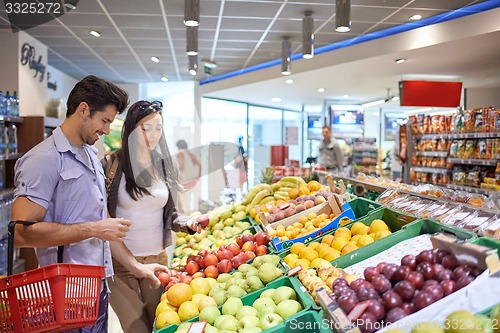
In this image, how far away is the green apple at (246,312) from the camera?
6.45 ft

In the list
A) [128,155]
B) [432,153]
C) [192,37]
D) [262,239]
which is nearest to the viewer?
[128,155]

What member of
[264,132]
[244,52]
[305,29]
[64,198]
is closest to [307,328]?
[64,198]

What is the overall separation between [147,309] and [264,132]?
43.8 feet

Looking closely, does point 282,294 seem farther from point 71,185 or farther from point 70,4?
point 70,4

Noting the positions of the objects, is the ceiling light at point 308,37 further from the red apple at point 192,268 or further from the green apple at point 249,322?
the green apple at point 249,322

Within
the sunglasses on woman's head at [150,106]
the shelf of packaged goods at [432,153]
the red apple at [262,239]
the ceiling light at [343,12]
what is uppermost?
the ceiling light at [343,12]

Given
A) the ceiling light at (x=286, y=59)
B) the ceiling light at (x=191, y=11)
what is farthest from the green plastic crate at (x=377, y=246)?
the ceiling light at (x=286, y=59)

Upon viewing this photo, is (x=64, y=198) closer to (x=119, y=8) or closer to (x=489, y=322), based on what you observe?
(x=489, y=322)

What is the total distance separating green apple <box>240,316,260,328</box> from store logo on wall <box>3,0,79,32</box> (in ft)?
16.4

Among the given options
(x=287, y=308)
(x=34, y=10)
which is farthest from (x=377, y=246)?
(x=34, y=10)

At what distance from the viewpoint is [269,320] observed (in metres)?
1.87

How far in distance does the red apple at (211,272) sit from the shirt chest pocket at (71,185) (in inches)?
34.7

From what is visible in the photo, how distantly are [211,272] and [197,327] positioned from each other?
775 millimetres

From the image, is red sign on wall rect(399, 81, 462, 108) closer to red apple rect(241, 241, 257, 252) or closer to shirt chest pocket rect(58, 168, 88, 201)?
red apple rect(241, 241, 257, 252)
